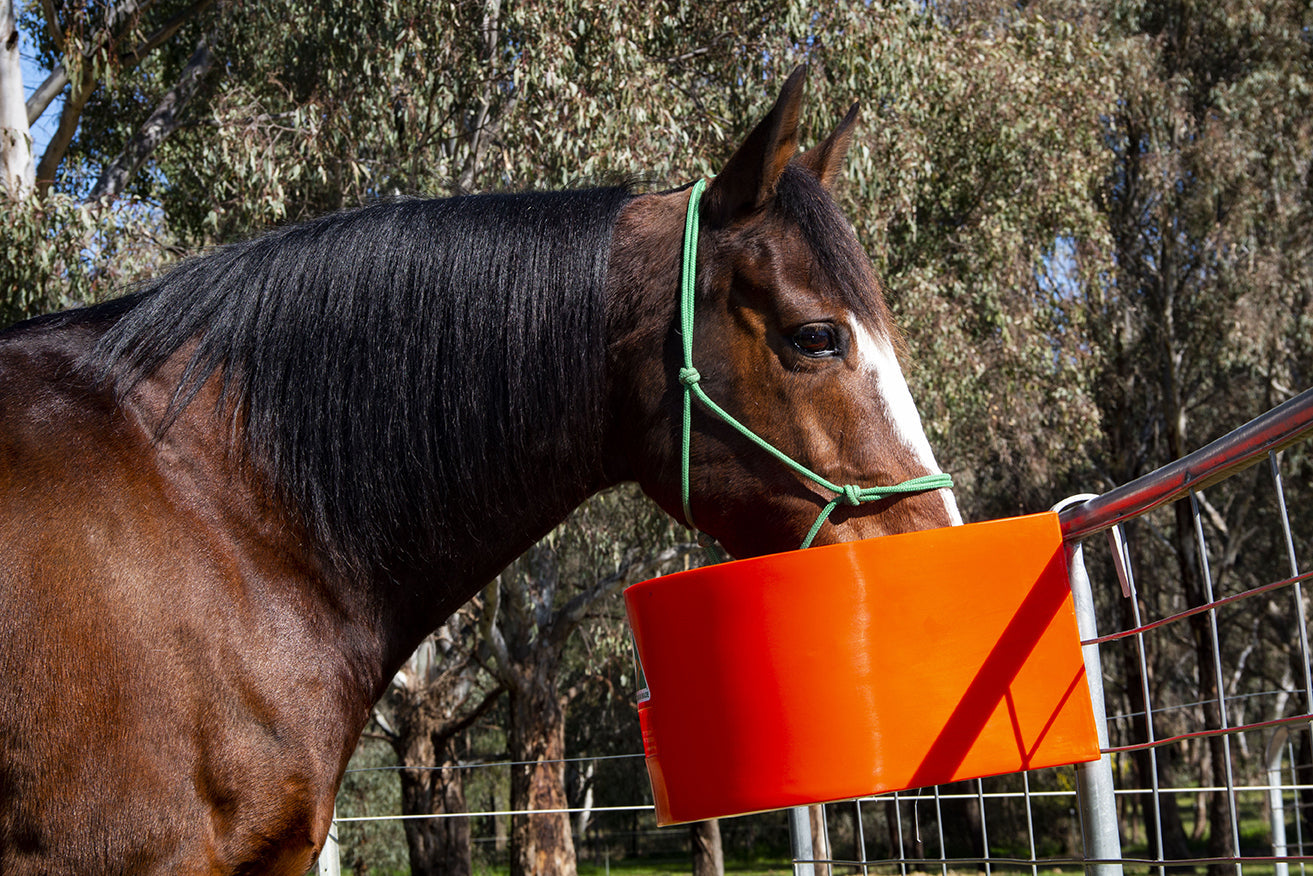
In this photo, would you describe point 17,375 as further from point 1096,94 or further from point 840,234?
point 1096,94

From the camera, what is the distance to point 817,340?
6.13 ft

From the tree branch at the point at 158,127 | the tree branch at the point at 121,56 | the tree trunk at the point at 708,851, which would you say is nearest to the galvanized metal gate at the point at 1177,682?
the tree trunk at the point at 708,851

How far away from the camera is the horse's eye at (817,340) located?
73.6 inches

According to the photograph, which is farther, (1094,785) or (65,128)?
(65,128)

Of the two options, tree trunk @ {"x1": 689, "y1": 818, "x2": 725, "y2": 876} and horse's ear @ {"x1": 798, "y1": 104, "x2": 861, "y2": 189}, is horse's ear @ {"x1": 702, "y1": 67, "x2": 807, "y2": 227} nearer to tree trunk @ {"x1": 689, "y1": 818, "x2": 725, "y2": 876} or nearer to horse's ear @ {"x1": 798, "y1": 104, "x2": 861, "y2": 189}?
horse's ear @ {"x1": 798, "y1": 104, "x2": 861, "y2": 189}

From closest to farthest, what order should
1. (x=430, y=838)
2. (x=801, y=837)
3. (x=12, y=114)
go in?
1. (x=801, y=837)
2. (x=12, y=114)
3. (x=430, y=838)

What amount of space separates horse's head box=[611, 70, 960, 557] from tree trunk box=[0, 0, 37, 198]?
8915mm

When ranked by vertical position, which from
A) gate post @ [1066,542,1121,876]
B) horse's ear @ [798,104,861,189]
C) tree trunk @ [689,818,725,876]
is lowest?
tree trunk @ [689,818,725,876]

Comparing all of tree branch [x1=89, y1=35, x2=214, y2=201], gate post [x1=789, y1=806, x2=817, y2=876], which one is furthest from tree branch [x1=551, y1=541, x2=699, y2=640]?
gate post [x1=789, y1=806, x2=817, y2=876]

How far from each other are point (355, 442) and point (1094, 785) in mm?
1531

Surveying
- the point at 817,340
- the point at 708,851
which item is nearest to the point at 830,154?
the point at 817,340

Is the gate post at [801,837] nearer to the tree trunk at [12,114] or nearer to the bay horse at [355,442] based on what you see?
the bay horse at [355,442]

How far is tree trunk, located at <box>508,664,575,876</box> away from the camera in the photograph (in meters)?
11.7

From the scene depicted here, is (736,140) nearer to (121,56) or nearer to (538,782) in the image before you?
(121,56)
